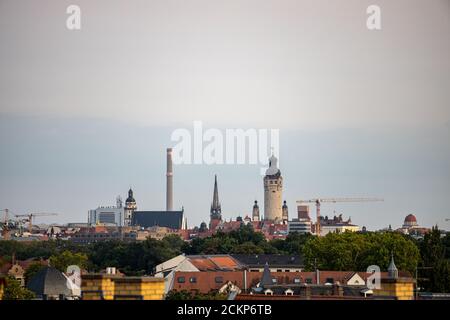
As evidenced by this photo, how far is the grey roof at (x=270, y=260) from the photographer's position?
303 feet

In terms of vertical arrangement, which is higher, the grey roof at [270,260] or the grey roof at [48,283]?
the grey roof at [270,260]

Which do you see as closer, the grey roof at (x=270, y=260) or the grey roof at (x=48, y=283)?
the grey roof at (x=48, y=283)

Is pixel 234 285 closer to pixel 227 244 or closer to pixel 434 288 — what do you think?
pixel 434 288

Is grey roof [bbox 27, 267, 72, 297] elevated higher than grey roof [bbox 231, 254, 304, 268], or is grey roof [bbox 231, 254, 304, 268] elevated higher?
grey roof [bbox 231, 254, 304, 268]

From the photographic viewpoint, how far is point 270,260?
94875 mm

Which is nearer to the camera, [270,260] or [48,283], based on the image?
[48,283]

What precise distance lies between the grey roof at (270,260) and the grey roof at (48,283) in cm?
3251

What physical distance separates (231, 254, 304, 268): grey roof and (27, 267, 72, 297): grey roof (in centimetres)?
3251

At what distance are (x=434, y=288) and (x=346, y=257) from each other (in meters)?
23.9

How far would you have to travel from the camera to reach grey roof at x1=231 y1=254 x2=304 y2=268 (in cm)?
9231

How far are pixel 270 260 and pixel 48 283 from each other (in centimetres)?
3886

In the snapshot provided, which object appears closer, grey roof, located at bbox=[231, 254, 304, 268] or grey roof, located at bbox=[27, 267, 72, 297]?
grey roof, located at bbox=[27, 267, 72, 297]
